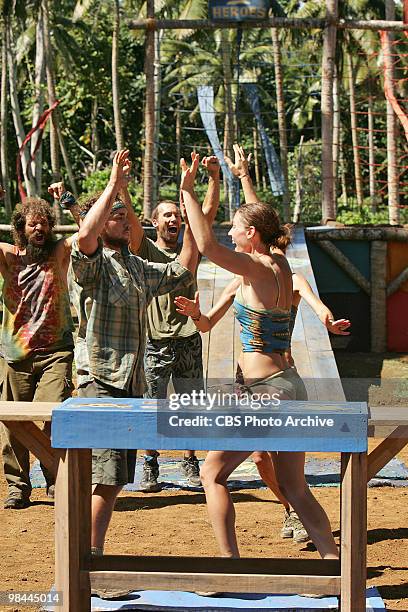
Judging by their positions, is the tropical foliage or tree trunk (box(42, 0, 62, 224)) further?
the tropical foliage

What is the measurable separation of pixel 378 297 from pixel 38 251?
23.3 feet

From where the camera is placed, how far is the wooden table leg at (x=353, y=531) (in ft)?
15.1

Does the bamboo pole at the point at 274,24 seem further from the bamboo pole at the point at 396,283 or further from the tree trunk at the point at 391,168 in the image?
the bamboo pole at the point at 396,283

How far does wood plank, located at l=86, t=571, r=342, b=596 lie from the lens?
15.5 feet

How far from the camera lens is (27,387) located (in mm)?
7141

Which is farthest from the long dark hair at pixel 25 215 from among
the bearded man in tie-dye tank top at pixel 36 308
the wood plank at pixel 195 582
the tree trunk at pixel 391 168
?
the tree trunk at pixel 391 168

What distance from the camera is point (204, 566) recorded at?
4.91m

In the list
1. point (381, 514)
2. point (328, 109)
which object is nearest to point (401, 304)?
point (328, 109)

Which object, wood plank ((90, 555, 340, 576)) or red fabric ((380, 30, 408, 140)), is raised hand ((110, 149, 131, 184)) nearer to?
wood plank ((90, 555, 340, 576))

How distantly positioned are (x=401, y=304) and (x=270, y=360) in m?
8.62

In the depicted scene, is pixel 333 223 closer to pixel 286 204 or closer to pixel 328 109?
pixel 328 109

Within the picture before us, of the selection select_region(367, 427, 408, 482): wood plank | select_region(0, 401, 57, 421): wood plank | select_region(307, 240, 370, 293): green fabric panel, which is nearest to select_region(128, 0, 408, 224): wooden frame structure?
select_region(307, 240, 370, 293): green fabric panel

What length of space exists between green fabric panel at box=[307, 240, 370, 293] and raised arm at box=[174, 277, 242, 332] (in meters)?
7.80

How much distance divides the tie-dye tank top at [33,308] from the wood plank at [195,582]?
98.9 inches
